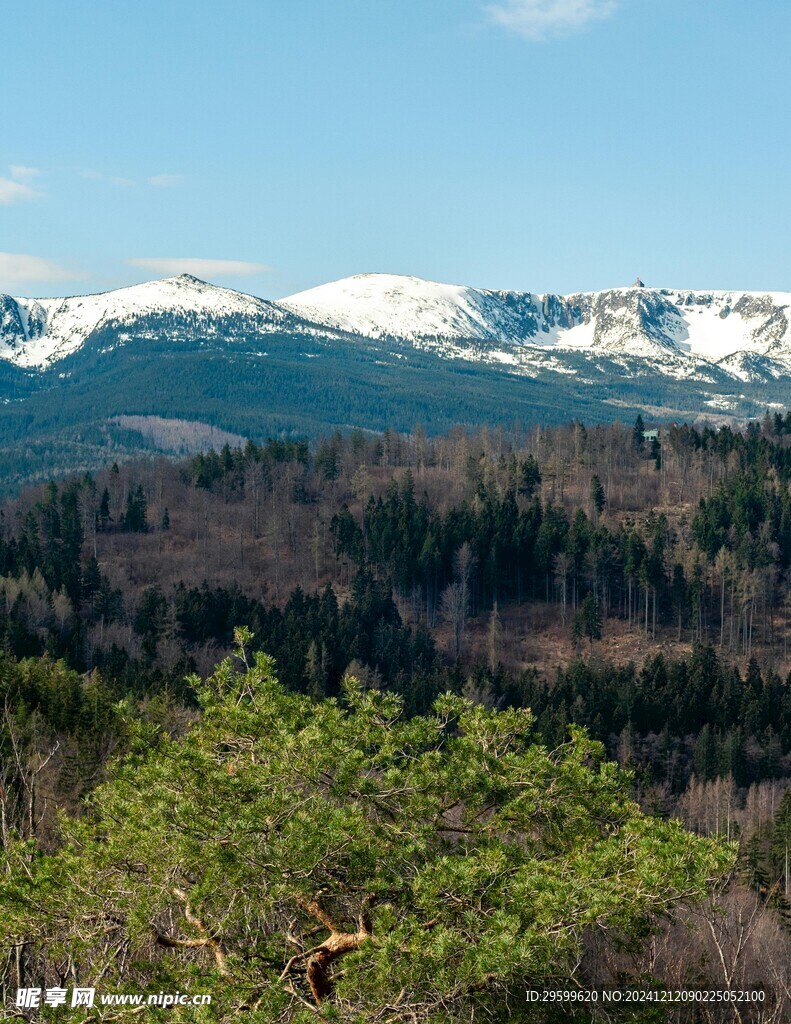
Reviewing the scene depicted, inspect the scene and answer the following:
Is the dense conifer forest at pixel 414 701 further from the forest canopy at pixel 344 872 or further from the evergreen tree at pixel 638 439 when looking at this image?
the evergreen tree at pixel 638 439

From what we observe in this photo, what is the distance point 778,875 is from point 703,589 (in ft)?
210

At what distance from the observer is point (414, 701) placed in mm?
90250

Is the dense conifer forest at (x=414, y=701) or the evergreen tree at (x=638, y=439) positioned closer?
the dense conifer forest at (x=414, y=701)

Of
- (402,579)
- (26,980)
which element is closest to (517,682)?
(402,579)

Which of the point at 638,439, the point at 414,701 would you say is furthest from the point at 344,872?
the point at 638,439

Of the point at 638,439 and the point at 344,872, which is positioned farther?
the point at 638,439

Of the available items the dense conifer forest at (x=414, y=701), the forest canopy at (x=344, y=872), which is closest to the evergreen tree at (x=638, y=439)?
the dense conifer forest at (x=414, y=701)

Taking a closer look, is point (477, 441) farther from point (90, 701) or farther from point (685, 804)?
point (90, 701)

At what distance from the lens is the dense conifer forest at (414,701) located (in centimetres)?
1551

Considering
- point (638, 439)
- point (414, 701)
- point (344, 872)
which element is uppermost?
point (638, 439)

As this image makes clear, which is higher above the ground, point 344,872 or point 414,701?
point 344,872

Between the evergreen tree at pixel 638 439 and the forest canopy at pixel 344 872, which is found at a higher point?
the evergreen tree at pixel 638 439

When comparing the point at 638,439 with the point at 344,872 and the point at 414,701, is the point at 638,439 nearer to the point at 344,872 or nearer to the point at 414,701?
the point at 414,701

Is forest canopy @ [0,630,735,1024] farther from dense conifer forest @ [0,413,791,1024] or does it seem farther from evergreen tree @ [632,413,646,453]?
evergreen tree @ [632,413,646,453]
